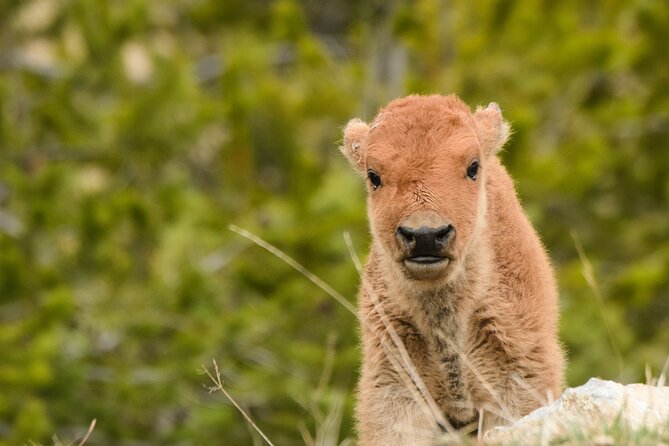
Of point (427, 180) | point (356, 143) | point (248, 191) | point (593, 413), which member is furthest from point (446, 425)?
point (248, 191)

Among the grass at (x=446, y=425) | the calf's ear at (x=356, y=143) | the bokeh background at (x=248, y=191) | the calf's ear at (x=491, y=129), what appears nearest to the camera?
the grass at (x=446, y=425)

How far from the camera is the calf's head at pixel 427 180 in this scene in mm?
6484

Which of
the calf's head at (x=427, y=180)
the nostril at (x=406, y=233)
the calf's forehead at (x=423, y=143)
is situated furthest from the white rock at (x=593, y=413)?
the calf's forehead at (x=423, y=143)

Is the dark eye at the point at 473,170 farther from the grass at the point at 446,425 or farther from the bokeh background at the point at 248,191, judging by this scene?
the bokeh background at the point at 248,191

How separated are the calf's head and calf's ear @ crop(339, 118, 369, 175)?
7cm

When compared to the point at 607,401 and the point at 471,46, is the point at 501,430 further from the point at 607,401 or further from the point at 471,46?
the point at 471,46

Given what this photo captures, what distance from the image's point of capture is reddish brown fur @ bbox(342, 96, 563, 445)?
6.71 meters

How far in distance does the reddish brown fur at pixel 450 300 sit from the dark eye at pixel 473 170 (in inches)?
1.5

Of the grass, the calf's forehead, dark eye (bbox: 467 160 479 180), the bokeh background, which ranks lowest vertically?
the bokeh background

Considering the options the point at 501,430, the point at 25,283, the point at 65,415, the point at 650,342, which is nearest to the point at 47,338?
the point at 25,283

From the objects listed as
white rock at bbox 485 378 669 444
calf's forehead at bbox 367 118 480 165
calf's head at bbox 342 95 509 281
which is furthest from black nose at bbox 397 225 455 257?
white rock at bbox 485 378 669 444

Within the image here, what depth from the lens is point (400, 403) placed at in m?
6.83

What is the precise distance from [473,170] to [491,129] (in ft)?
1.86

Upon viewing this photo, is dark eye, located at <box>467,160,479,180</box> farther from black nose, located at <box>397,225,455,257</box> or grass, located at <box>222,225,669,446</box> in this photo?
grass, located at <box>222,225,669,446</box>
